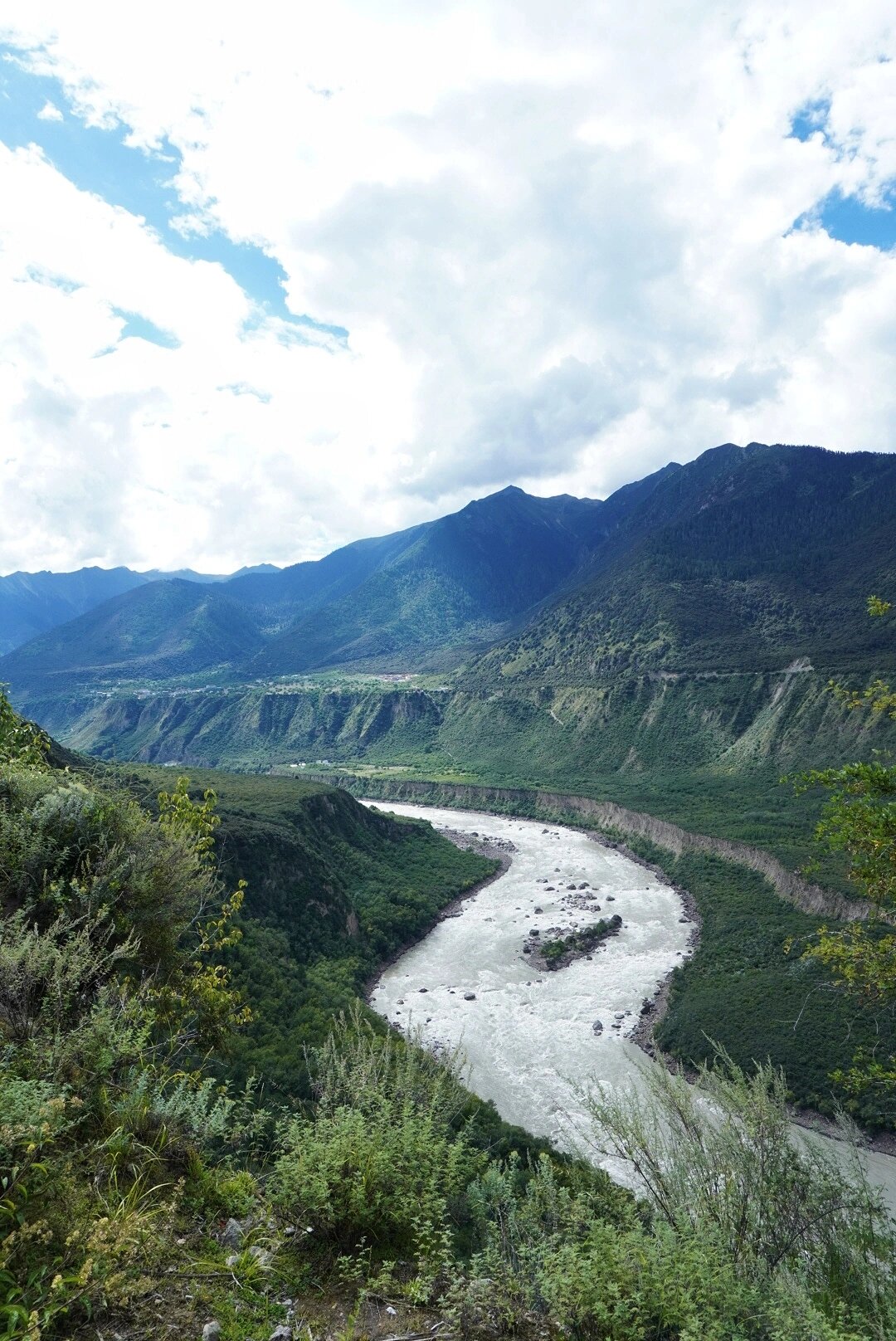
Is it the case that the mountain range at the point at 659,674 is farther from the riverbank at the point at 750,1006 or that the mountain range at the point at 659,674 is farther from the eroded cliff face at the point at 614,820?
the riverbank at the point at 750,1006

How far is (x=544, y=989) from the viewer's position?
40219mm

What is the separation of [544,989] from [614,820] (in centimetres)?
4095

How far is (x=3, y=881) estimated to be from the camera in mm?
8469

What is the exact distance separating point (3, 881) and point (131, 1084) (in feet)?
11.7

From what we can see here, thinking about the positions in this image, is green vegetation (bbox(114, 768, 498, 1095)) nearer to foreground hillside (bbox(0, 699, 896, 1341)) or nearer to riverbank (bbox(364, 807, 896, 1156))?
foreground hillside (bbox(0, 699, 896, 1341))

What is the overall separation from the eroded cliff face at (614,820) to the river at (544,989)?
603cm

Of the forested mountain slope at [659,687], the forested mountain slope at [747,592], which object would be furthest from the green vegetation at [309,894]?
the forested mountain slope at [747,592]

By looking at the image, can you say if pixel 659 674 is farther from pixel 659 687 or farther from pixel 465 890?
pixel 465 890

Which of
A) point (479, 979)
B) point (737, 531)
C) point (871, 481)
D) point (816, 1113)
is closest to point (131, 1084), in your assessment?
point (816, 1113)

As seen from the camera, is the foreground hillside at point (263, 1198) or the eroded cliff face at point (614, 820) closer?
the foreground hillside at point (263, 1198)

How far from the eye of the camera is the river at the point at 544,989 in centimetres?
2895

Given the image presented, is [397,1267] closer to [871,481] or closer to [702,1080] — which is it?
[702,1080]

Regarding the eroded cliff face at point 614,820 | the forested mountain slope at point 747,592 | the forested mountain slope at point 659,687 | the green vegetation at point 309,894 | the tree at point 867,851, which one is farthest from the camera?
the forested mountain slope at point 747,592

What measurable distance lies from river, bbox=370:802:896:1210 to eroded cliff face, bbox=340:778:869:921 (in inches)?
237
